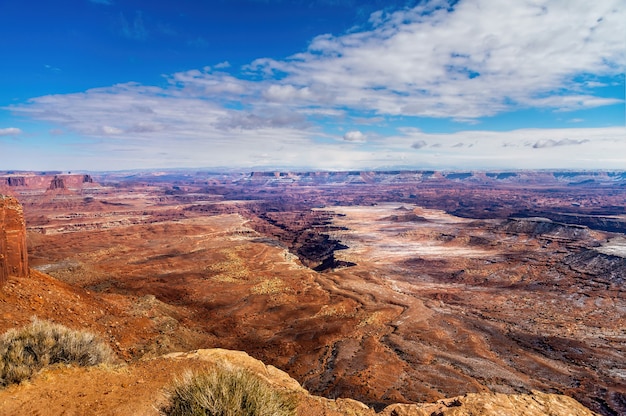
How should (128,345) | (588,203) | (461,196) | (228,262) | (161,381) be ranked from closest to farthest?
(161,381)
(128,345)
(228,262)
(588,203)
(461,196)

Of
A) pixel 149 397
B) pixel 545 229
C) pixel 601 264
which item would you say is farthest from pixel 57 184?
pixel 601 264

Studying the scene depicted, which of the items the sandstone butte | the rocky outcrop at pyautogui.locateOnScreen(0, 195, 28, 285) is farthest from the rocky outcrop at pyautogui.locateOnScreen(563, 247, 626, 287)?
the rocky outcrop at pyautogui.locateOnScreen(0, 195, 28, 285)

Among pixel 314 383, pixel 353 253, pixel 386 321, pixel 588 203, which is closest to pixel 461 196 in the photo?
pixel 588 203

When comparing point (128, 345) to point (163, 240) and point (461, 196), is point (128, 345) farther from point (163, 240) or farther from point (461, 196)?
point (461, 196)

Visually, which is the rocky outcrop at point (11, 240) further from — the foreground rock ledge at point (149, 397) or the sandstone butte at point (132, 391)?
the foreground rock ledge at point (149, 397)

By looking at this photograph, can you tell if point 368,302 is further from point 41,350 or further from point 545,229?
point 545,229

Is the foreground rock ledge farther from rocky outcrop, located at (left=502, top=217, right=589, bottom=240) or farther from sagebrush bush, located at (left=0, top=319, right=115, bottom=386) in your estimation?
rocky outcrop, located at (left=502, top=217, right=589, bottom=240)
